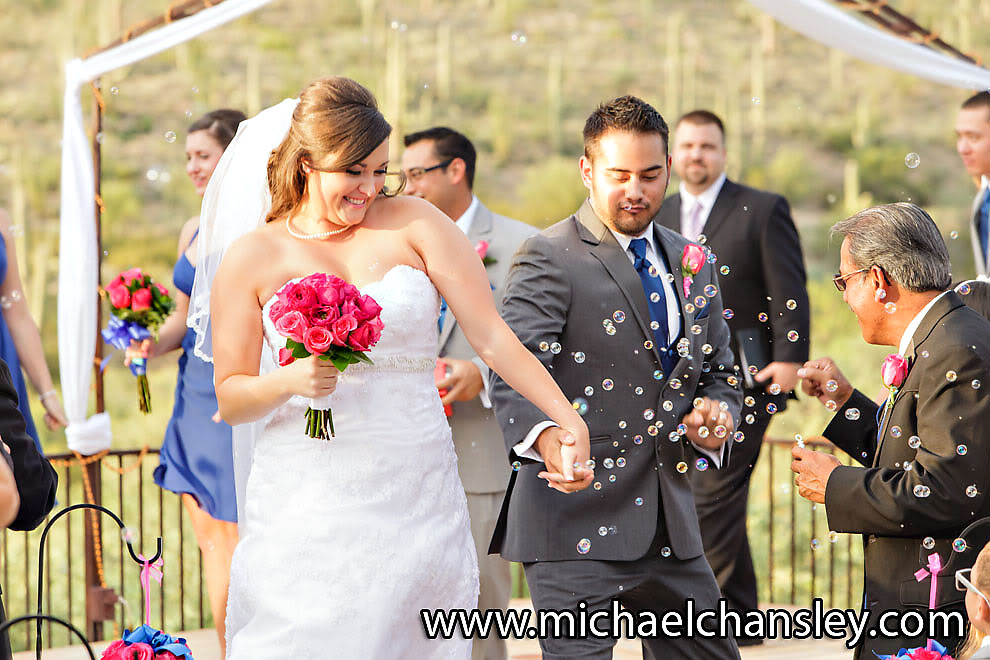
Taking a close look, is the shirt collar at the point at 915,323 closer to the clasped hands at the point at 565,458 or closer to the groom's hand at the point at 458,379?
the clasped hands at the point at 565,458

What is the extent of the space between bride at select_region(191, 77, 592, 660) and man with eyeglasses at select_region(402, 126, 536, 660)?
1.43 metres

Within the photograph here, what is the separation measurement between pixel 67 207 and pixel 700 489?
3.54 m

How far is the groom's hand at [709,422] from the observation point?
12.5 ft

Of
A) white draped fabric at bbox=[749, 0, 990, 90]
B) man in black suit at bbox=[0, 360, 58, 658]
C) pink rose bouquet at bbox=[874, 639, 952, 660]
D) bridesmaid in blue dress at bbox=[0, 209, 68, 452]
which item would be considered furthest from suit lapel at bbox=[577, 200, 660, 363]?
bridesmaid in blue dress at bbox=[0, 209, 68, 452]

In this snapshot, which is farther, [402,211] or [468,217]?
[468,217]

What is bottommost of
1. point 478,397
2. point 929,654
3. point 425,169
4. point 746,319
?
point 929,654

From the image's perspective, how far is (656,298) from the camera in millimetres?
3936

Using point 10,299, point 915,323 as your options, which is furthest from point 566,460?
point 10,299

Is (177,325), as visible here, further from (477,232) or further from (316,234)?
(316,234)

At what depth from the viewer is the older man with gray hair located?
3338mm

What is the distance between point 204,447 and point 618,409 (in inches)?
94.8

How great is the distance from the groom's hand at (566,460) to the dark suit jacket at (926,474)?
0.72m

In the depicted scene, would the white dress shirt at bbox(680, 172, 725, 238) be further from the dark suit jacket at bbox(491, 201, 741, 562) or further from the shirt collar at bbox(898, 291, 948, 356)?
the shirt collar at bbox(898, 291, 948, 356)

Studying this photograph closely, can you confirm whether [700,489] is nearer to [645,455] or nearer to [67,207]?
[645,455]
